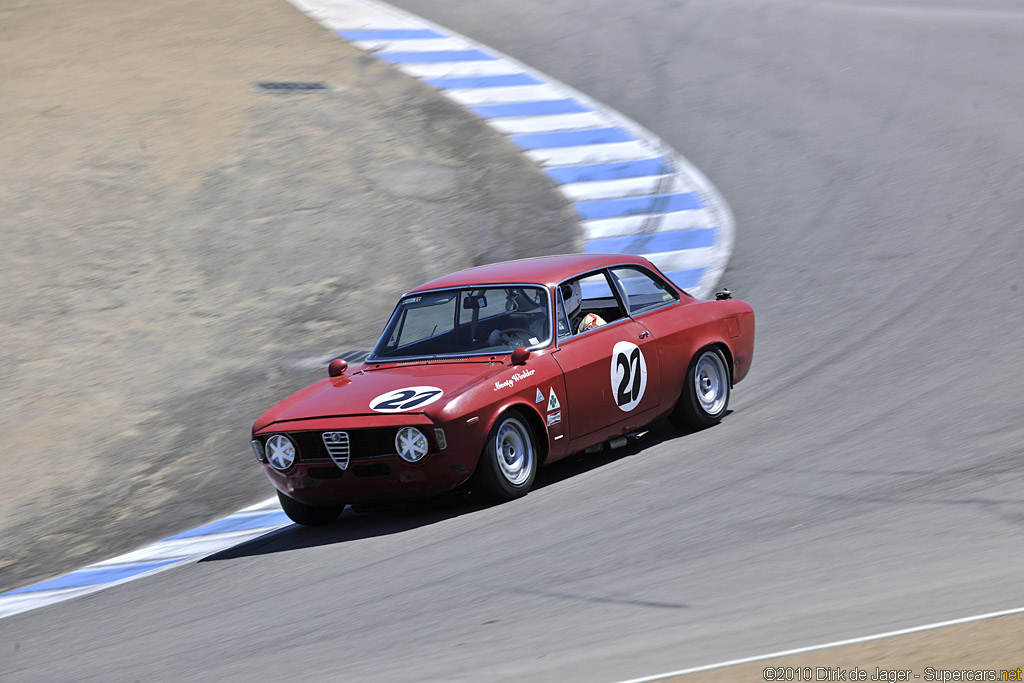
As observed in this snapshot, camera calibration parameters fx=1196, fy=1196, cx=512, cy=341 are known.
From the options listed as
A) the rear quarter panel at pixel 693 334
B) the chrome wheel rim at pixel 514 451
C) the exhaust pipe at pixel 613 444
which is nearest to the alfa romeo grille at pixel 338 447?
the chrome wheel rim at pixel 514 451

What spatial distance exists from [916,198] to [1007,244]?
6.47 feet

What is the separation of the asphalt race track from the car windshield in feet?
3.17

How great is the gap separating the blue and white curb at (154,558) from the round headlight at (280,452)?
61 centimetres

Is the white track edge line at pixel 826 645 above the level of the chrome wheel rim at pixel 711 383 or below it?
below

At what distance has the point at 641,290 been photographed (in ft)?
27.1

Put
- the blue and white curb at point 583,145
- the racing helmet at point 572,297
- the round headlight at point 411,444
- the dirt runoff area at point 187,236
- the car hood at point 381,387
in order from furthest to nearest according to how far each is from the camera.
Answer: the blue and white curb at point 583,145 → the dirt runoff area at point 187,236 → the racing helmet at point 572,297 → the car hood at point 381,387 → the round headlight at point 411,444

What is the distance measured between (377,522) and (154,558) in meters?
1.39

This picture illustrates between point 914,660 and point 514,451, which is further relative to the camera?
point 514,451

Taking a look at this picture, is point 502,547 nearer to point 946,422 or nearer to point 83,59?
point 946,422

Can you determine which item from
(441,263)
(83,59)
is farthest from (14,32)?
(441,263)

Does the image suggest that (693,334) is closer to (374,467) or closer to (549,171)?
(374,467)

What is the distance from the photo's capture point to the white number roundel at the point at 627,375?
296 inches

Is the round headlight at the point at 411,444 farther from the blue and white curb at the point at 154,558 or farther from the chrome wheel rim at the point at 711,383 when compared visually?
the chrome wheel rim at the point at 711,383

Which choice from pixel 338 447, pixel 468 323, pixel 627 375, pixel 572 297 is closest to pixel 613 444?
pixel 627 375
